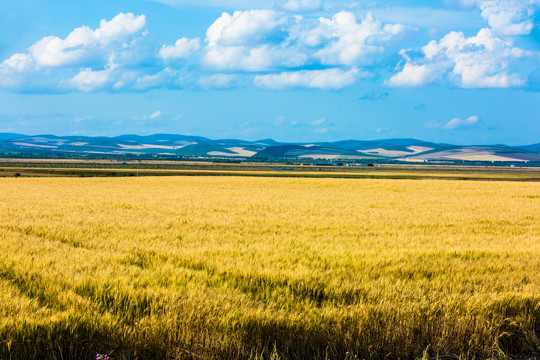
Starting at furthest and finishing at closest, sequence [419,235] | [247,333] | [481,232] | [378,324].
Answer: [481,232]
[419,235]
[378,324]
[247,333]

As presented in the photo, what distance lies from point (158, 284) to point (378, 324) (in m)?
3.24

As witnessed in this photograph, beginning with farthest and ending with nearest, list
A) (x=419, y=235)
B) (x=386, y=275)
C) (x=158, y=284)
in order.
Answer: (x=419, y=235)
(x=386, y=275)
(x=158, y=284)

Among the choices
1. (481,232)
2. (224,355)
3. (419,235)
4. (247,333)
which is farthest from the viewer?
(481,232)

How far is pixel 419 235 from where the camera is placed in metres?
14.0

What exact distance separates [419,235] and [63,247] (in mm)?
9743

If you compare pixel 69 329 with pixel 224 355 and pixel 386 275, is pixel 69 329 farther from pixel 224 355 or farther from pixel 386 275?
pixel 386 275

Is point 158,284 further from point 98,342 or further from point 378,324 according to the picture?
point 378,324

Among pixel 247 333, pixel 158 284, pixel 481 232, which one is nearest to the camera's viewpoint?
pixel 247 333

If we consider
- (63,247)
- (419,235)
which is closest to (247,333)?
(63,247)

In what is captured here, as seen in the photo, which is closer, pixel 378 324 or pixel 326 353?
pixel 326 353

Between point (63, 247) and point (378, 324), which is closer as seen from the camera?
point (378, 324)

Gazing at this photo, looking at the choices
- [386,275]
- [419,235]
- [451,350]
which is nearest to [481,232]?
[419,235]

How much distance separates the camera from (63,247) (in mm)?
10281

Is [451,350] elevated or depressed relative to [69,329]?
depressed
